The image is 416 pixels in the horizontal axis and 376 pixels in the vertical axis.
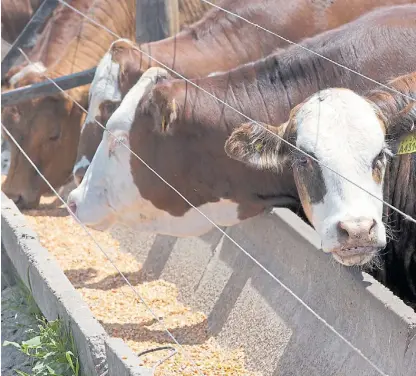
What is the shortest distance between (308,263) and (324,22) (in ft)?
6.42

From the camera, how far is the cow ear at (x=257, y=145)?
4.16 meters

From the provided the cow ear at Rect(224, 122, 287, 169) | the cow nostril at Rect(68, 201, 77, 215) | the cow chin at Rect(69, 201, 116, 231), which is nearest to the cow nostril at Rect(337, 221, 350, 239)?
the cow ear at Rect(224, 122, 287, 169)

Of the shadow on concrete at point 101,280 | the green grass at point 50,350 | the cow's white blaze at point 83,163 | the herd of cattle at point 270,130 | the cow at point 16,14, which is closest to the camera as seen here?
the herd of cattle at point 270,130

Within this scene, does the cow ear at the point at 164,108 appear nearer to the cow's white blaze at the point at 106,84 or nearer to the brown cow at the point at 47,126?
the cow's white blaze at the point at 106,84

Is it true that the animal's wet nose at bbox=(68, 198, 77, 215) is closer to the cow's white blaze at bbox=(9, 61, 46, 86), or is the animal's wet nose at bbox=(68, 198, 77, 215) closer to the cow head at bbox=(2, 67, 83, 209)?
the cow head at bbox=(2, 67, 83, 209)

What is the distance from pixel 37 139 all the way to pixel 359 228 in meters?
3.71

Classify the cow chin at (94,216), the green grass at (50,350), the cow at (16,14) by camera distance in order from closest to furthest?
1. the green grass at (50,350)
2. the cow chin at (94,216)
3. the cow at (16,14)

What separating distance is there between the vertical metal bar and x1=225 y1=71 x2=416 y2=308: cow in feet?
11.5

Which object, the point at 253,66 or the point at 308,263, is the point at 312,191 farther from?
the point at 253,66

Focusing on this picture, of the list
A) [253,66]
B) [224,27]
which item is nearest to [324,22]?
[224,27]

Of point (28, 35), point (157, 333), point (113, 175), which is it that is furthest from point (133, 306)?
point (28, 35)

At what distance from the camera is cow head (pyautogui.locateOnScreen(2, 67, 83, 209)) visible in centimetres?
679

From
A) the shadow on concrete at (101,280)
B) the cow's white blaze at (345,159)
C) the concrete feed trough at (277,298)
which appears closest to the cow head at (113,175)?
the concrete feed trough at (277,298)

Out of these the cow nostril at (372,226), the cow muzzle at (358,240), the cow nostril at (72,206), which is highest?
the cow nostril at (372,226)
